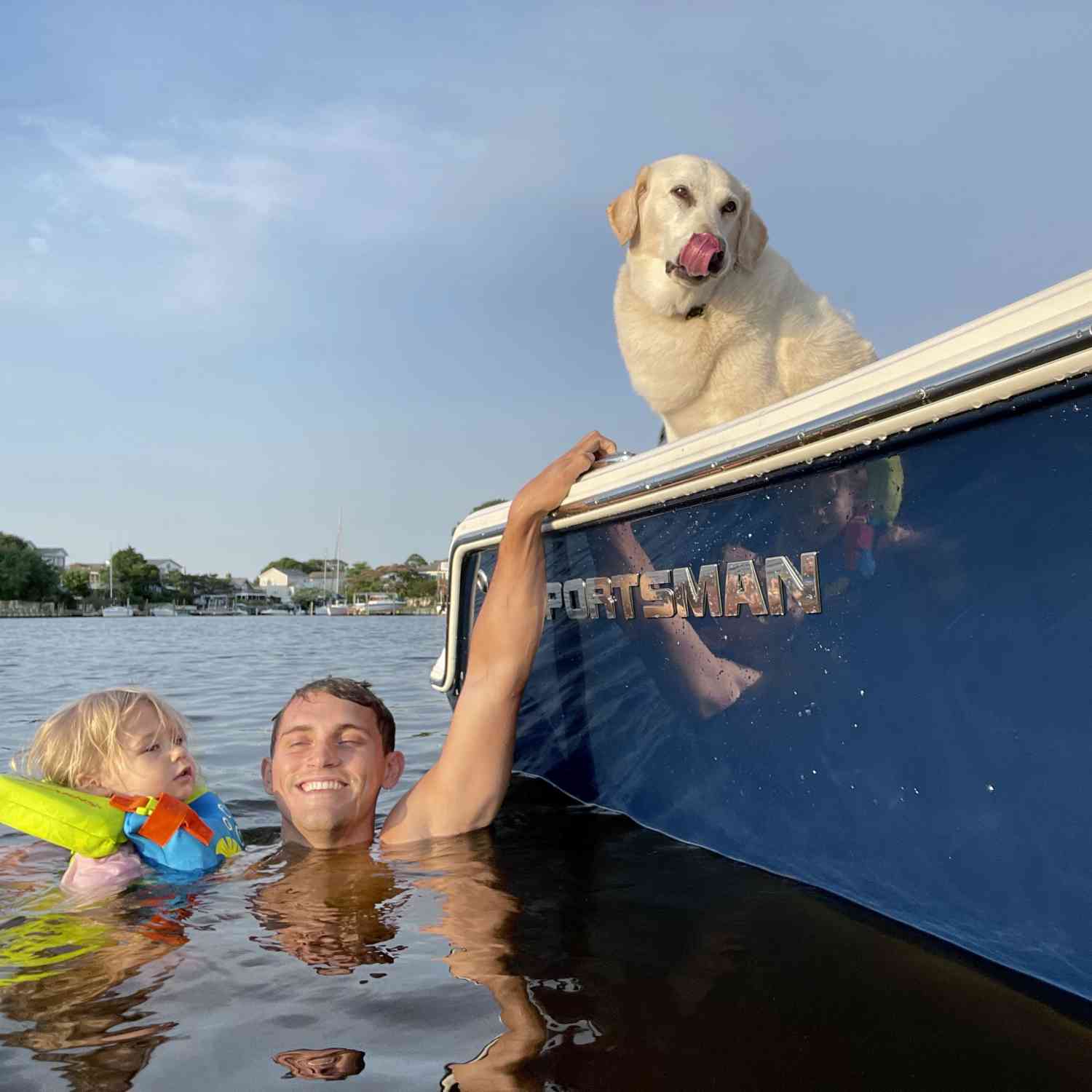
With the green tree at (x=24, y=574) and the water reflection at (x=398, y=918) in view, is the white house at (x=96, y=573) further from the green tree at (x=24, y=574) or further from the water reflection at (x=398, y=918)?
the water reflection at (x=398, y=918)

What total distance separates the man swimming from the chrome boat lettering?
0.66ft

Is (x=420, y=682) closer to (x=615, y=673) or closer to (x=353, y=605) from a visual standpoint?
(x=615, y=673)

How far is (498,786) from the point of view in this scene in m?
3.83

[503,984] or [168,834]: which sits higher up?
Result: [168,834]

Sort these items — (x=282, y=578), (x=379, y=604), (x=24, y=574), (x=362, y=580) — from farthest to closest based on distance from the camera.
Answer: (x=282, y=578), (x=362, y=580), (x=379, y=604), (x=24, y=574)

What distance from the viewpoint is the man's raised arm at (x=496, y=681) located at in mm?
3693

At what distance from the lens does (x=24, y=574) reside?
92.6m

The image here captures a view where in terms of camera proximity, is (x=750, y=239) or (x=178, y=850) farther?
(x=750, y=239)

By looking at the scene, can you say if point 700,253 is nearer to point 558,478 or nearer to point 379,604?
point 558,478

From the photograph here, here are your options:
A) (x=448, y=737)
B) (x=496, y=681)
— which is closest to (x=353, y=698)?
(x=448, y=737)

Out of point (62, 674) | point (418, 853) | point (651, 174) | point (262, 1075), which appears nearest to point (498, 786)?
point (418, 853)

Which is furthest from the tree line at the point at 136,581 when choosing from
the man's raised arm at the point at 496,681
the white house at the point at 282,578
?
the man's raised arm at the point at 496,681

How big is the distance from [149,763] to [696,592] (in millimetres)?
1919

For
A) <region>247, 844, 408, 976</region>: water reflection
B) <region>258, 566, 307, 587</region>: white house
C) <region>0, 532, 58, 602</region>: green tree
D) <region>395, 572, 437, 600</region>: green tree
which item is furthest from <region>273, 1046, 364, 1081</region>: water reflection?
<region>258, 566, 307, 587</region>: white house
